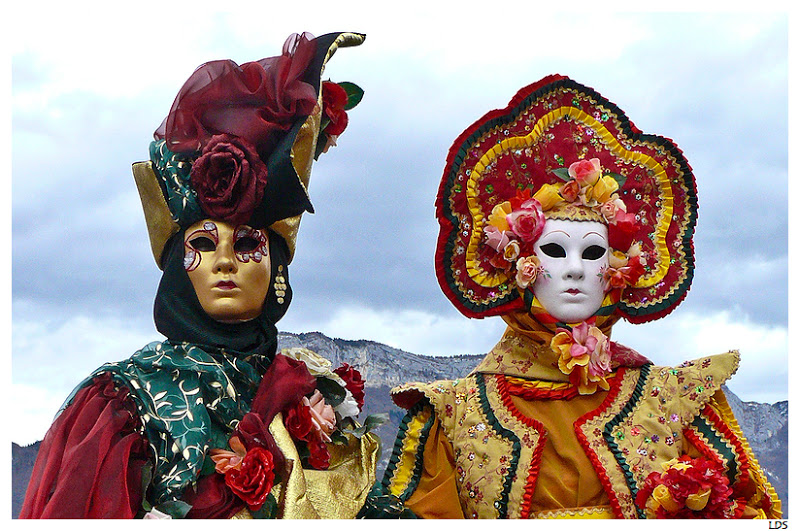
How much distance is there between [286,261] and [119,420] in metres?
0.97

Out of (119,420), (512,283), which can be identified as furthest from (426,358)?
(119,420)

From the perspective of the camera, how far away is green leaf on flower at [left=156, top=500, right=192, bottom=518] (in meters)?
3.71

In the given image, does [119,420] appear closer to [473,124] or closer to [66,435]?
[66,435]

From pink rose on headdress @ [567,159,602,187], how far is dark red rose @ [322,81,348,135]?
97 cm

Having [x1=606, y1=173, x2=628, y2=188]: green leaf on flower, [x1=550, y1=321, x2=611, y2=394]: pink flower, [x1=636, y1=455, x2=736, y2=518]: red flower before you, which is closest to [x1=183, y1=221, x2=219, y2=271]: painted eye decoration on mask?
[x1=550, y1=321, x2=611, y2=394]: pink flower

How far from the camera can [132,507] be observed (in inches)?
145

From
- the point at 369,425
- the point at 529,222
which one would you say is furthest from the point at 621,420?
the point at 369,425

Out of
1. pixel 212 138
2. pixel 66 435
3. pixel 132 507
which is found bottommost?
pixel 132 507

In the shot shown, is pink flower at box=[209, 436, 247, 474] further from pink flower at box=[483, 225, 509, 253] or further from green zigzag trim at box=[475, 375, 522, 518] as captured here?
pink flower at box=[483, 225, 509, 253]

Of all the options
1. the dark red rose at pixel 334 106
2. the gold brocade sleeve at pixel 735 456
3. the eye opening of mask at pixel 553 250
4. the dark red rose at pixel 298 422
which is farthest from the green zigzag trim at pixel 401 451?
the dark red rose at pixel 334 106

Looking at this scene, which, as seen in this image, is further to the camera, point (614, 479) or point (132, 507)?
point (614, 479)

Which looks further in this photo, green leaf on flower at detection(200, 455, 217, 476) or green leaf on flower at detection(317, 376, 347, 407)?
green leaf on flower at detection(317, 376, 347, 407)

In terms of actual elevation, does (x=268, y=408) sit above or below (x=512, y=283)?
below

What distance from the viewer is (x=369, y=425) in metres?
4.43
